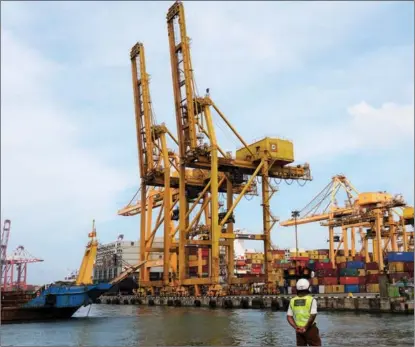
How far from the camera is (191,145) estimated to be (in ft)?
146

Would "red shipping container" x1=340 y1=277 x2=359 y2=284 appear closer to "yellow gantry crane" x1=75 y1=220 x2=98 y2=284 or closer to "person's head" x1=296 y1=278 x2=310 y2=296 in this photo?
"yellow gantry crane" x1=75 y1=220 x2=98 y2=284

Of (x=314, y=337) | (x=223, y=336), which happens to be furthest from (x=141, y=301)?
(x=314, y=337)

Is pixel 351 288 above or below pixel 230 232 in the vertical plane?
below

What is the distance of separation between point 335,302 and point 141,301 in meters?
23.4

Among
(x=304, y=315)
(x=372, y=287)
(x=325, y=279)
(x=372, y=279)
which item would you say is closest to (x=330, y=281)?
(x=325, y=279)

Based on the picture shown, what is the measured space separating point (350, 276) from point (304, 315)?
50.9 meters

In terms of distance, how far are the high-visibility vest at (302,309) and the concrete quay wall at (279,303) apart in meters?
22.3

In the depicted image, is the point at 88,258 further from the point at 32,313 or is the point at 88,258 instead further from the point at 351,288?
the point at 351,288

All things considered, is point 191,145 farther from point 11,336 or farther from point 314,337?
point 314,337

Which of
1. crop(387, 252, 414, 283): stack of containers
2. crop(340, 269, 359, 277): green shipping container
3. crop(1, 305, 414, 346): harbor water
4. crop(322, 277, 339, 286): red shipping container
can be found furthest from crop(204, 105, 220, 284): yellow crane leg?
crop(387, 252, 414, 283): stack of containers

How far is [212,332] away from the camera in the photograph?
20.3 m

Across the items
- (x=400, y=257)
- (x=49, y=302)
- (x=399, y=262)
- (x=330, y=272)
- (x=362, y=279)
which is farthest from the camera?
(x=330, y=272)

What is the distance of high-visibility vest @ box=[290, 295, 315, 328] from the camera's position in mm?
6996

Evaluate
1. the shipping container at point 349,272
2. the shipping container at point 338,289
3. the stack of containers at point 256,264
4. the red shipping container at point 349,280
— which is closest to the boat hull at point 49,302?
the shipping container at point 338,289
